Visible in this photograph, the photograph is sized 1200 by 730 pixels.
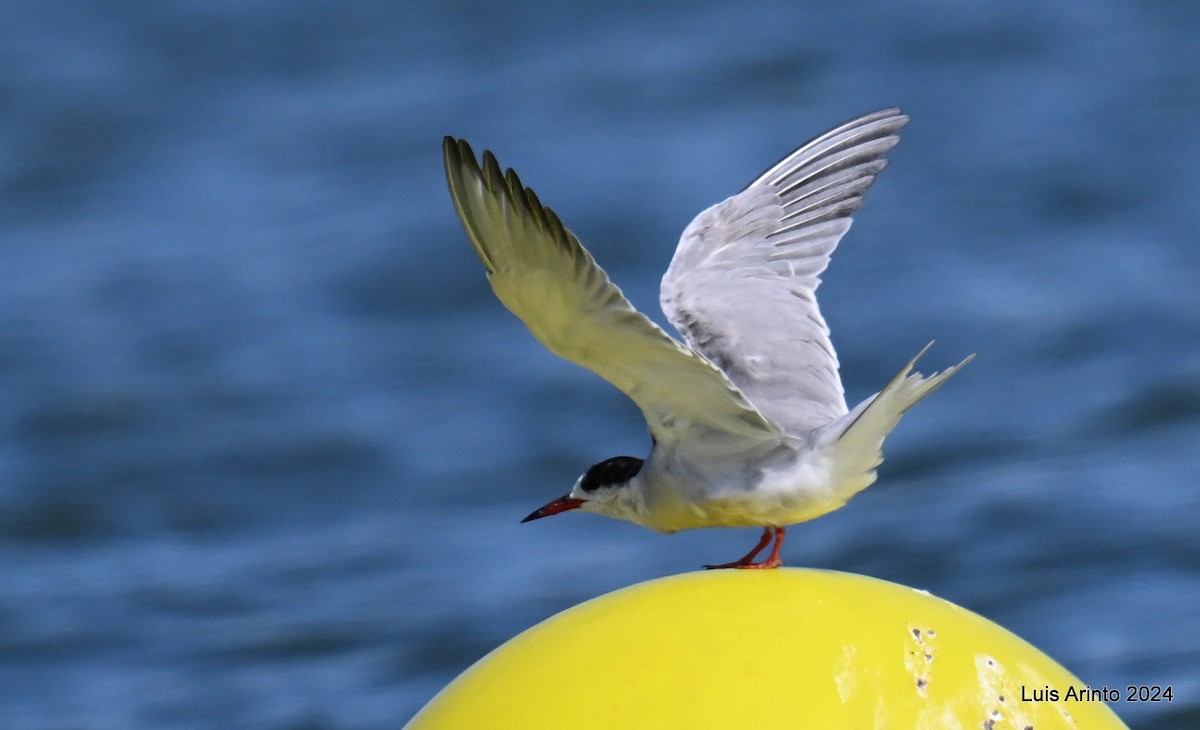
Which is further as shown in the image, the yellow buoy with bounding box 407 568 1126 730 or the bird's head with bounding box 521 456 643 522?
the bird's head with bounding box 521 456 643 522

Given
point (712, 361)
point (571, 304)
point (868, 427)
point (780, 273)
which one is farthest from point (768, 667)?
point (780, 273)

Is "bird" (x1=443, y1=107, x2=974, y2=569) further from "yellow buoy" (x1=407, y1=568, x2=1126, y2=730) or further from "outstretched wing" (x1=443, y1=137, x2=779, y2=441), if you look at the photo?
"yellow buoy" (x1=407, y1=568, x2=1126, y2=730)

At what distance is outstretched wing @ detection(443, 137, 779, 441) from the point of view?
4.86 metres

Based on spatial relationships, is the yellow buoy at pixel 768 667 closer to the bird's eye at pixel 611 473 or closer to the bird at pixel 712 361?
the bird at pixel 712 361

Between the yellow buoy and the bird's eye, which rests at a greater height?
the bird's eye

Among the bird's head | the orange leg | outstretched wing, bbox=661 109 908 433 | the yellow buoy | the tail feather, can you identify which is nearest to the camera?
the yellow buoy

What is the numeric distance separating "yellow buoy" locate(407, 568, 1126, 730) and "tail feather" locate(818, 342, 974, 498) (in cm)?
40

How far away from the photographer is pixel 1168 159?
15.7 m

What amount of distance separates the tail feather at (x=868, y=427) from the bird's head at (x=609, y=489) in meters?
0.67

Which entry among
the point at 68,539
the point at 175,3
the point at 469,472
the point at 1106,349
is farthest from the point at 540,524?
the point at 175,3

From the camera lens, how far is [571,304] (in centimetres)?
500

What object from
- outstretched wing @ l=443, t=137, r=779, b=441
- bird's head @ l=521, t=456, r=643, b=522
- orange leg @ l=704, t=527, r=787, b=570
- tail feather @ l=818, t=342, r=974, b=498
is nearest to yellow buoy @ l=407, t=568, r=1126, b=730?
orange leg @ l=704, t=527, r=787, b=570

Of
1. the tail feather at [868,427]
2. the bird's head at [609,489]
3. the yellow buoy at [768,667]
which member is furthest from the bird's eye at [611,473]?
the yellow buoy at [768,667]

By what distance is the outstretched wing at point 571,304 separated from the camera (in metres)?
4.86
